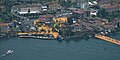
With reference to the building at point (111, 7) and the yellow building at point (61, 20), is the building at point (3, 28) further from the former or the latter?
the building at point (111, 7)

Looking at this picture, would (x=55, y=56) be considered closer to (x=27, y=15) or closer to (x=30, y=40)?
(x=30, y=40)

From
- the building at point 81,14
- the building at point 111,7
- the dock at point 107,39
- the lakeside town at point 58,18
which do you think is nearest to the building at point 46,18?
the lakeside town at point 58,18

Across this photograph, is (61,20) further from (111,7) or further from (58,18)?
(111,7)

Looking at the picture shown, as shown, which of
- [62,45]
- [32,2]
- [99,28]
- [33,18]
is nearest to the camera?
[62,45]

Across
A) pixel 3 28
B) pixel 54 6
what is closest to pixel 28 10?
pixel 54 6

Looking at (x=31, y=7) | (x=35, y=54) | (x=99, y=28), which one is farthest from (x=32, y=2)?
(x=35, y=54)

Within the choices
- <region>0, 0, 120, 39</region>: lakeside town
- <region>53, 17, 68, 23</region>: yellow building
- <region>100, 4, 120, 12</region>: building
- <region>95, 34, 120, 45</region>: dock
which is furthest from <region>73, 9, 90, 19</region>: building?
<region>95, 34, 120, 45</region>: dock
